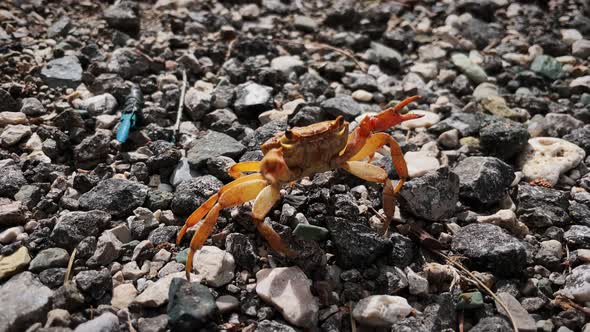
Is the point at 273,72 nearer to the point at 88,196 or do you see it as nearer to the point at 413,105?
the point at 413,105

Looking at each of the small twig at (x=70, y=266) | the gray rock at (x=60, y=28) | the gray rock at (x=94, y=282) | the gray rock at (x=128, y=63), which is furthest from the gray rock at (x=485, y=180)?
the gray rock at (x=60, y=28)

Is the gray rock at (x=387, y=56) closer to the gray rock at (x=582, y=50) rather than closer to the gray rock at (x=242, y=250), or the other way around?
the gray rock at (x=582, y=50)

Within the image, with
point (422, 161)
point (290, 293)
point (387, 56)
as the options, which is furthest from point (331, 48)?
point (290, 293)

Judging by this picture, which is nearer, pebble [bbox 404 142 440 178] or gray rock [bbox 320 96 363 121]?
pebble [bbox 404 142 440 178]

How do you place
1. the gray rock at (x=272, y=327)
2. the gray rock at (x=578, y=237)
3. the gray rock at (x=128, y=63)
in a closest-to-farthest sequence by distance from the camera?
1. the gray rock at (x=272, y=327)
2. the gray rock at (x=578, y=237)
3. the gray rock at (x=128, y=63)

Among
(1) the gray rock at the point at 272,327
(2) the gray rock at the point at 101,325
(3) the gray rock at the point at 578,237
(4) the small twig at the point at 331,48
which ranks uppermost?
(4) the small twig at the point at 331,48

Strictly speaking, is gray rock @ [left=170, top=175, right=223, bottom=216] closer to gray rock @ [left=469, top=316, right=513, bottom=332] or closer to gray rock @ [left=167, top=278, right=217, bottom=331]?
Answer: gray rock @ [left=167, top=278, right=217, bottom=331]

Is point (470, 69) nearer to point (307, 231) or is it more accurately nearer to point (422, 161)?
point (422, 161)

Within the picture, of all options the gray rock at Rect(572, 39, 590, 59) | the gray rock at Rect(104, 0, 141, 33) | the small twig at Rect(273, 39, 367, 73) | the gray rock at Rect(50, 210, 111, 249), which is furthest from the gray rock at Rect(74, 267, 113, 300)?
the gray rock at Rect(572, 39, 590, 59)
